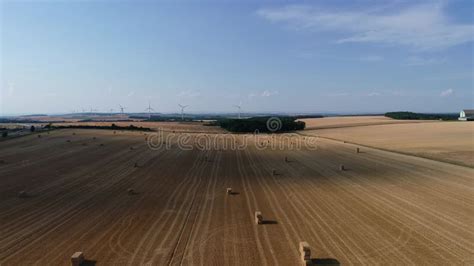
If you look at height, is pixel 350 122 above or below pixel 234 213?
above

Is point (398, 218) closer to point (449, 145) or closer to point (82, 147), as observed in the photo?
point (449, 145)

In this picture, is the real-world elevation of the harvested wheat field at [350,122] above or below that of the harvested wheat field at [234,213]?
above

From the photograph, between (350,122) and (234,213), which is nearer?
(234,213)

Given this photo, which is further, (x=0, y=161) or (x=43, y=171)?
(x=0, y=161)

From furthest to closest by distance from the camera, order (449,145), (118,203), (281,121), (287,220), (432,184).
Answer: (281,121)
(449,145)
(432,184)
(118,203)
(287,220)

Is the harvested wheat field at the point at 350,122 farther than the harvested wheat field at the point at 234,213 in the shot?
Yes

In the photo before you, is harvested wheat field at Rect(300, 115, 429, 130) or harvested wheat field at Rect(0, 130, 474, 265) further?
harvested wheat field at Rect(300, 115, 429, 130)

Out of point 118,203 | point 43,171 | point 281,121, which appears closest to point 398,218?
point 118,203

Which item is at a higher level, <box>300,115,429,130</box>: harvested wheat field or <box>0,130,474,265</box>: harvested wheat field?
<box>300,115,429,130</box>: harvested wheat field
